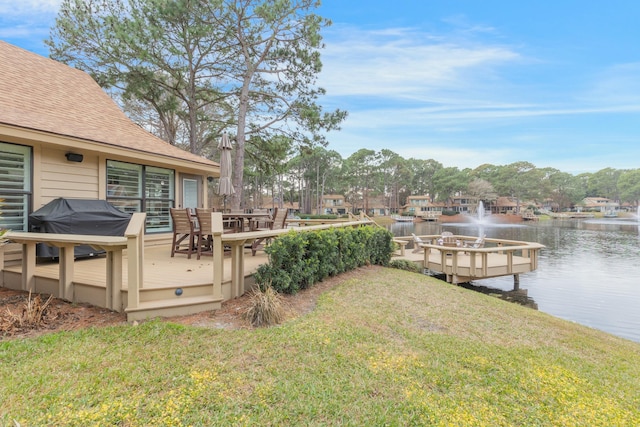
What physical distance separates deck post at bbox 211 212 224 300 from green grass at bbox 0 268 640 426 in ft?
2.11

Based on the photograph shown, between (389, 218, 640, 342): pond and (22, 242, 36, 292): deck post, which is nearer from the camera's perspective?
(22, 242, 36, 292): deck post

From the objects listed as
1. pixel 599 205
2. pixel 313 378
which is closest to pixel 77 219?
pixel 313 378

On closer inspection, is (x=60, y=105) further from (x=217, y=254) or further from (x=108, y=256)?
(x=217, y=254)

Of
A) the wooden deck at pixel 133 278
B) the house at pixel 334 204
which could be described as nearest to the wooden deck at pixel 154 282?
the wooden deck at pixel 133 278

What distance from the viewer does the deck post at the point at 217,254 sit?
356 cm

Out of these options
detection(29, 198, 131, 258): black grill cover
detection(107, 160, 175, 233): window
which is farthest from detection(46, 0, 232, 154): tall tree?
detection(29, 198, 131, 258): black grill cover

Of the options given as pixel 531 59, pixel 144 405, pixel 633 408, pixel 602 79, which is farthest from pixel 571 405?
pixel 602 79

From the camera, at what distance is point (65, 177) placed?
223 inches

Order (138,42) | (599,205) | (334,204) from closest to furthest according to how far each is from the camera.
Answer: (138,42)
(334,204)
(599,205)

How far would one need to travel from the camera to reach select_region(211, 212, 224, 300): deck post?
11.7 feet

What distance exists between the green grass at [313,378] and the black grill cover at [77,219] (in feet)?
9.02

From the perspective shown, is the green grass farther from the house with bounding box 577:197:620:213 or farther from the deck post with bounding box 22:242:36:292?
the house with bounding box 577:197:620:213

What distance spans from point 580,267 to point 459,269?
7914 mm

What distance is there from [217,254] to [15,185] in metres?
4.21
